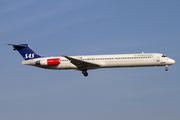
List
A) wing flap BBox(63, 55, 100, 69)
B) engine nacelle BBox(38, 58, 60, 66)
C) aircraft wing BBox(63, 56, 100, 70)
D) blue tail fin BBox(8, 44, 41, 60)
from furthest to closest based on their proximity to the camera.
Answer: blue tail fin BBox(8, 44, 41, 60) < engine nacelle BBox(38, 58, 60, 66) < aircraft wing BBox(63, 56, 100, 70) < wing flap BBox(63, 55, 100, 69)

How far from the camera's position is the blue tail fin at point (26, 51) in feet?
161

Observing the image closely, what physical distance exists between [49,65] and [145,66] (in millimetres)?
15689

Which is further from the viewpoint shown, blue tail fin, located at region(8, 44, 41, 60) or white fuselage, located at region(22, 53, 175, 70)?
blue tail fin, located at region(8, 44, 41, 60)

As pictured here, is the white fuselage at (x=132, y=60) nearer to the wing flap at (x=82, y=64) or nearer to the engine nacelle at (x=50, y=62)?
the wing flap at (x=82, y=64)

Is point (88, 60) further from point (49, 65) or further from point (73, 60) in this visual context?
point (49, 65)

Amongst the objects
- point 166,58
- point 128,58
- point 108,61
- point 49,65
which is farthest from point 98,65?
point 166,58

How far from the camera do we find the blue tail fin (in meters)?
49.1

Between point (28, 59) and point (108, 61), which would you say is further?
point (28, 59)

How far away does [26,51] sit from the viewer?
49.5 metres

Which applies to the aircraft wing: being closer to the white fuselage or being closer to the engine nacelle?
the white fuselage

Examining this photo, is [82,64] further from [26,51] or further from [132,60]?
[26,51]

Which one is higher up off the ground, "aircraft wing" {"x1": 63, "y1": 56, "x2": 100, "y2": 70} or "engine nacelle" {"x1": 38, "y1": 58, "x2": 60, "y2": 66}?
"engine nacelle" {"x1": 38, "y1": 58, "x2": 60, "y2": 66}

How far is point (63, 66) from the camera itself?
155 ft

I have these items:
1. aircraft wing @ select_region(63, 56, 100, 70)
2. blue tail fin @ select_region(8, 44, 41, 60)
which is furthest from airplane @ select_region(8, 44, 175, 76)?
blue tail fin @ select_region(8, 44, 41, 60)
